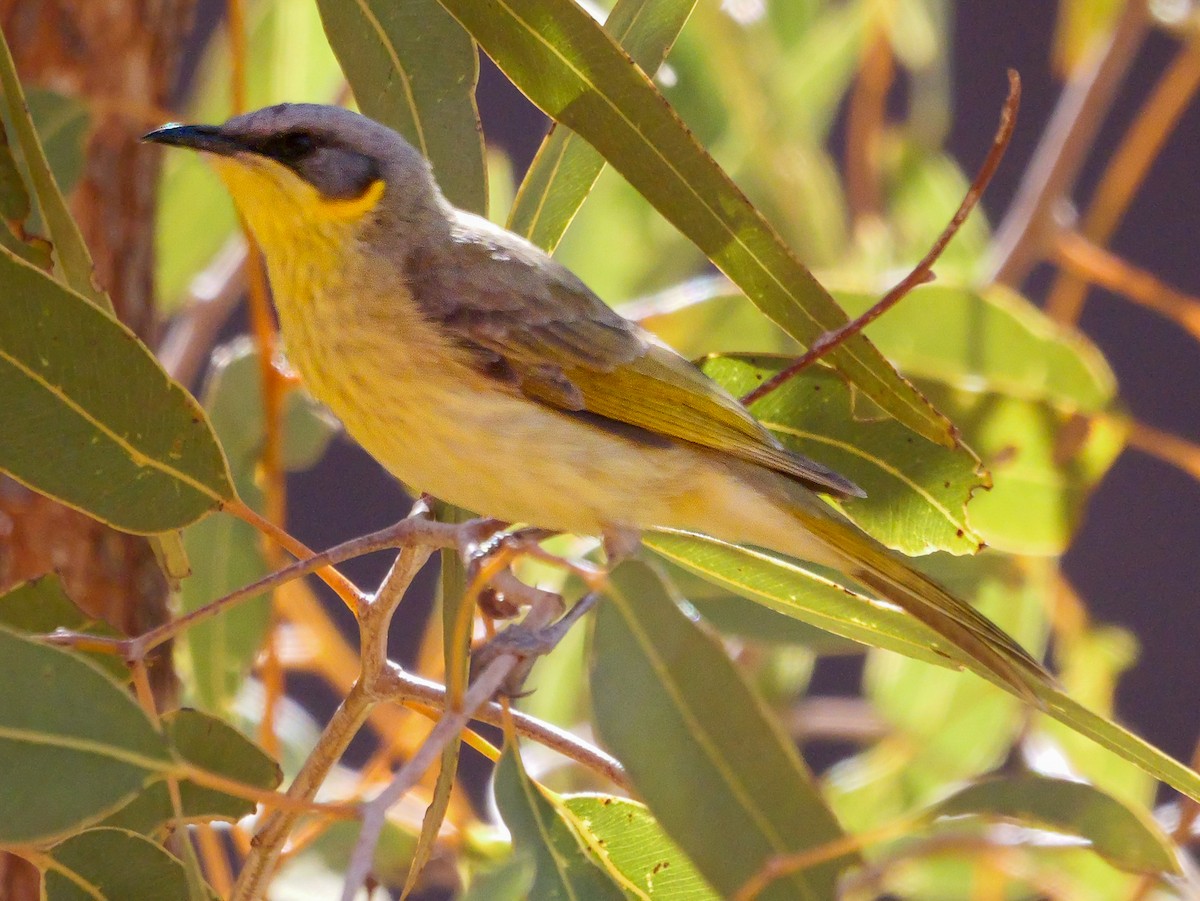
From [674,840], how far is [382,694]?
331 mm

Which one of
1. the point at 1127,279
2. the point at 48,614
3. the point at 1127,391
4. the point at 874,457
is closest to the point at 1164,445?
the point at 1127,279

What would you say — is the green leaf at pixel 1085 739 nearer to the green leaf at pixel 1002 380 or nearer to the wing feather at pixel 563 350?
the green leaf at pixel 1002 380

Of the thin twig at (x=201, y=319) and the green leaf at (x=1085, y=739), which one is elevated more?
the green leaf at (x=1085, y=739)

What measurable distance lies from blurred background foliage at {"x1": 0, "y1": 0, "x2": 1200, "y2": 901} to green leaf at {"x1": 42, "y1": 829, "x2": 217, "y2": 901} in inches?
9.4

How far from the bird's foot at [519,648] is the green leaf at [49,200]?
21.2 inches

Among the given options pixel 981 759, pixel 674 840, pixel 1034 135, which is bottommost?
pixel 981 759

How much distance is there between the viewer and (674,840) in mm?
1043

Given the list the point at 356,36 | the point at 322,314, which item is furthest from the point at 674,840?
the point at 356,36

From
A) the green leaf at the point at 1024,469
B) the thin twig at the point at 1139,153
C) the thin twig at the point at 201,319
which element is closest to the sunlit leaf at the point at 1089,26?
the thin twig at the point at 1139,153

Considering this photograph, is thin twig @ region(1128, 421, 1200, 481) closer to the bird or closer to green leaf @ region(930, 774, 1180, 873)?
the bird

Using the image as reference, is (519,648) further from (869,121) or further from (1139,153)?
(869,121)

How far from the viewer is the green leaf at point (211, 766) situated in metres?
1.35

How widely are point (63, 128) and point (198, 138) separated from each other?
1.32ft

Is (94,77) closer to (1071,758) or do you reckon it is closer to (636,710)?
(636,710)
